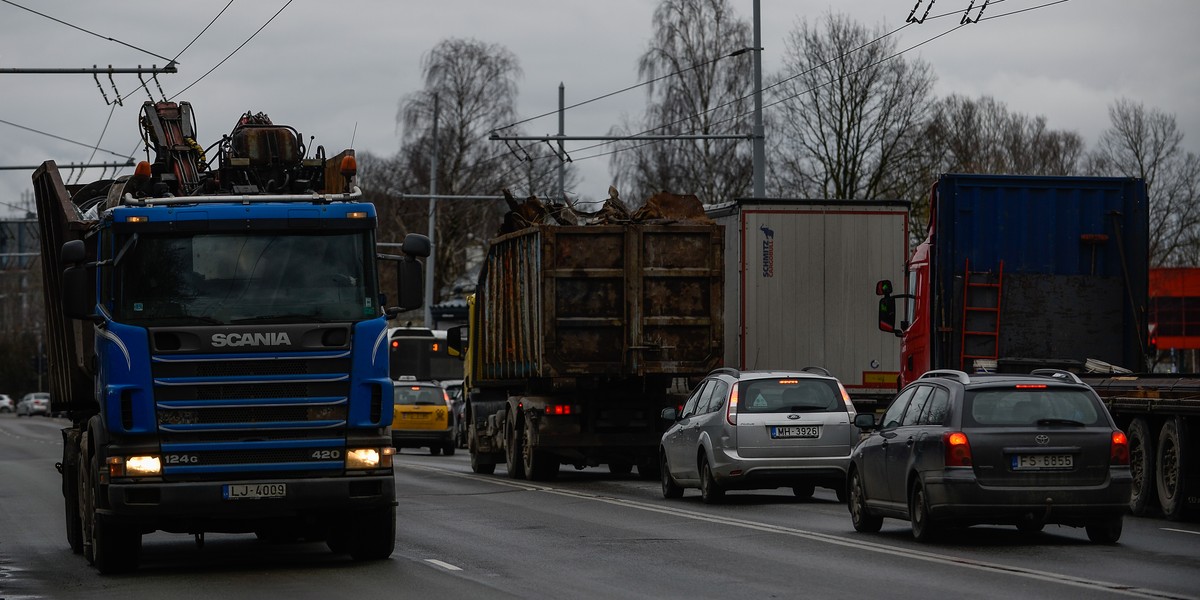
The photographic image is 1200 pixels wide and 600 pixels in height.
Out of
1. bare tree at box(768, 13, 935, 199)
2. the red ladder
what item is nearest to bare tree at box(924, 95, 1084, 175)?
bare tree at box(768, 13, 935, 199)

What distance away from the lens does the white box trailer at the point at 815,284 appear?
2583 centimetres

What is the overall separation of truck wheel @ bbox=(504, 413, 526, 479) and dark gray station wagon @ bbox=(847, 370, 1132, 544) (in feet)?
39.2

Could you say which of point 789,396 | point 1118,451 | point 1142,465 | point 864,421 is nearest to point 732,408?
point 789,396

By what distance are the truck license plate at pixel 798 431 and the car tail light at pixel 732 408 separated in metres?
0.44

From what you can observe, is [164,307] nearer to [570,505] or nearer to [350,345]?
[350,345]

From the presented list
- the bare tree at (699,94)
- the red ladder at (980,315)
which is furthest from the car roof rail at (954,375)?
the bare tree at (699,94)

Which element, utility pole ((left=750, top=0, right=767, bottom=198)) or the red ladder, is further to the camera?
utility pole ((left=750, top=0, right=767, bottom=198))

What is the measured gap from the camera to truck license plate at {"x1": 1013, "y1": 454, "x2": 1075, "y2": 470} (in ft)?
46.5

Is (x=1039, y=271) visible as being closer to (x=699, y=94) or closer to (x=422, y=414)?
(x=422, y=414)

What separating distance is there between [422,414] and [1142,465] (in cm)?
2432

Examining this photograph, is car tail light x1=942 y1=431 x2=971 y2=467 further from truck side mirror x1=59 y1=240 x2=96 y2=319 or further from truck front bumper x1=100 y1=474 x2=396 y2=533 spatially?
truck side mirror x1=59 y1=240 x2=96 y2=319

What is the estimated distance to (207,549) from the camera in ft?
52.2

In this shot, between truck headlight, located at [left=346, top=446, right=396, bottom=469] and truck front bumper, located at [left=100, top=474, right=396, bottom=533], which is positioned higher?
truck headlight, located at [left=346, top=446, right=396, bottom=469]

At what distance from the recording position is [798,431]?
19562 millimetres
